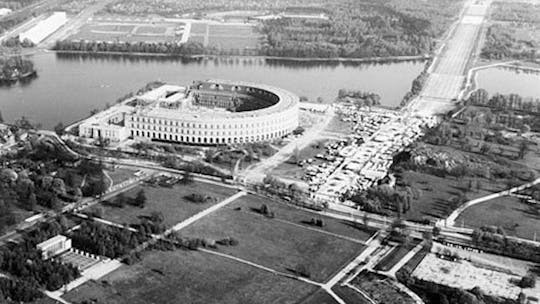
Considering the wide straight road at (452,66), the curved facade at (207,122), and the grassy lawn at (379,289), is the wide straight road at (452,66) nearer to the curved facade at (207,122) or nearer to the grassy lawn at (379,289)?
the curved facade at (207,122)

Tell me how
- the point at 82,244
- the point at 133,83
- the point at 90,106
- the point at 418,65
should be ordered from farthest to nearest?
the point at 418,65 → the point at 133,83 → the point at 90,106 → the point at 82,244

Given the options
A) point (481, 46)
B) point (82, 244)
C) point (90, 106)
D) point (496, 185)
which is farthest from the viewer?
point (481, 46)

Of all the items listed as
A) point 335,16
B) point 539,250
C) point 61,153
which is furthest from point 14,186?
point 335,16

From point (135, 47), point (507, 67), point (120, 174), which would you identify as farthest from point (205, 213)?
point (507, 67)

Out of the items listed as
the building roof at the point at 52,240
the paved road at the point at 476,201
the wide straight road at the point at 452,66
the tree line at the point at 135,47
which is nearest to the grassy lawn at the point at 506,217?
the paved road at the point at 476,201

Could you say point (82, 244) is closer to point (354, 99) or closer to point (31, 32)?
point (354, 99)

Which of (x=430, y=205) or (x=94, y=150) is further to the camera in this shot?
(x=94, y=150)

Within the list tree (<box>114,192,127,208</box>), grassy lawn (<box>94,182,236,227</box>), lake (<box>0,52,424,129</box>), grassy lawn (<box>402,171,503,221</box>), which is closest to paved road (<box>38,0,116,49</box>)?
lake (<box>0,52,424,129</box>)
